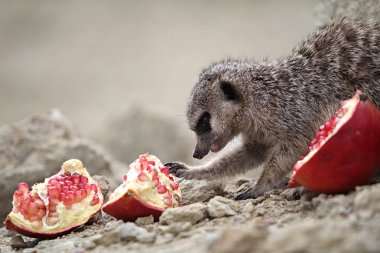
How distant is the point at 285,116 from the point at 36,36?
545 inches

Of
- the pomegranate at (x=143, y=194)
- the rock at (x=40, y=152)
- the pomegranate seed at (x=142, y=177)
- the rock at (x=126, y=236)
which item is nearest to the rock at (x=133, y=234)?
the rock at (x=126, y=236)

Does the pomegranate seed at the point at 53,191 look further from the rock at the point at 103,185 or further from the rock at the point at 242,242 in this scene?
the rock at the point at 242,242

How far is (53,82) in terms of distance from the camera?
14.7 m

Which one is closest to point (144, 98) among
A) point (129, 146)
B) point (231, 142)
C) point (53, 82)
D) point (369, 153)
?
point (53, 82)

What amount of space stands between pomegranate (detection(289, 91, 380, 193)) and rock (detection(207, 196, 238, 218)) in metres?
0.48

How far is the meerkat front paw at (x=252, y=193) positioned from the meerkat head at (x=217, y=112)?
1.84 feet

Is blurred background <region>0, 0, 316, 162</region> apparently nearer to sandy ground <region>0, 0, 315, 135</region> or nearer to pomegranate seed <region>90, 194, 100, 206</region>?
sandy ground <region>0, 0, 315, 135</region>

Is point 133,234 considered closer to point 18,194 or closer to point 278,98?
point 18,194

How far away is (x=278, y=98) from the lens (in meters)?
4.67

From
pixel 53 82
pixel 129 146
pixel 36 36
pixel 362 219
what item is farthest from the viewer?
pixel 36 36

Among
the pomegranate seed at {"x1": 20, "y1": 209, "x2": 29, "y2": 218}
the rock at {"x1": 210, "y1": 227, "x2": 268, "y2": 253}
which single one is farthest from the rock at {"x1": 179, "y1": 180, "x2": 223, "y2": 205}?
the rock at {"x1": 210, "y1": 227, "x2": 268, "y2": 253}

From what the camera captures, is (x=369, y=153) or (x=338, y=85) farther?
(x=338, y=85)

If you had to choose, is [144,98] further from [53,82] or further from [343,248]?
[343,248]

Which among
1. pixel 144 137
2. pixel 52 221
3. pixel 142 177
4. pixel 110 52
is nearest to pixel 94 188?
pixel 52 221
